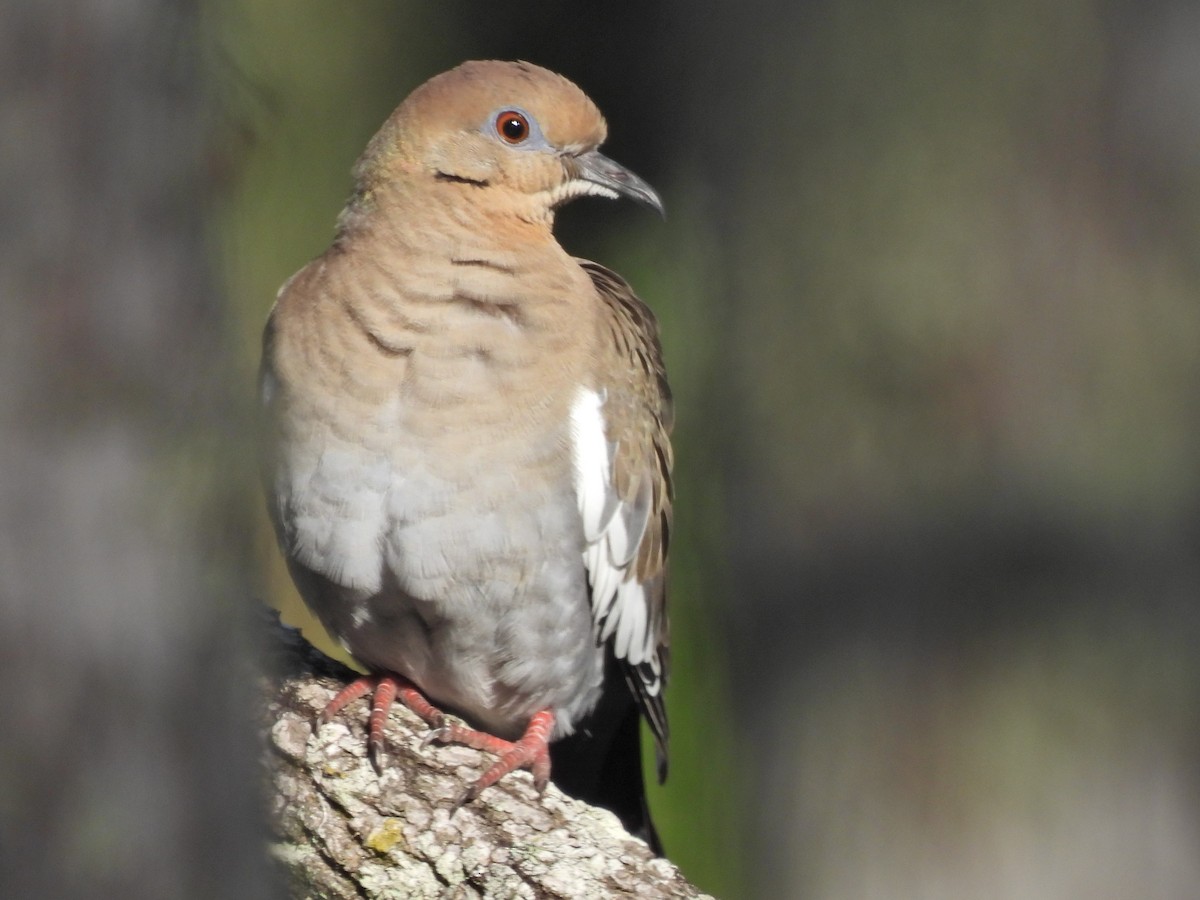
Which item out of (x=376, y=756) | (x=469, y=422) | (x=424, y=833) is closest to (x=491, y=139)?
(x=469, y=422)

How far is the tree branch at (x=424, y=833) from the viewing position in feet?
8.12

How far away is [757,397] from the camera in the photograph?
3361mm

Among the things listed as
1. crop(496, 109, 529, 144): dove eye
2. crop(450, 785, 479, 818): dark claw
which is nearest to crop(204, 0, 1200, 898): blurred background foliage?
crop(496, 109, 529, 144): dove eye

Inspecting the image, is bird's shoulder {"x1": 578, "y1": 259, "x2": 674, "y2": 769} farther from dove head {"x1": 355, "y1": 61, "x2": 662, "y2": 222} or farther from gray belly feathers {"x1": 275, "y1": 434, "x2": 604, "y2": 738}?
dove head {"x1": 355, "y1": 61, "x2": 662, "y2": 222}

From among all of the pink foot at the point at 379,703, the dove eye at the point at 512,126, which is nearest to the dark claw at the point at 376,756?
the pink foot at the point at 379,703

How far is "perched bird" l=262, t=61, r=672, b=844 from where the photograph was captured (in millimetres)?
2898

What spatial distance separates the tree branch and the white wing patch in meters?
0.62

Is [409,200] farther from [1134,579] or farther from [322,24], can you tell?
[322,24]

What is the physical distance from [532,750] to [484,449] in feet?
2.20

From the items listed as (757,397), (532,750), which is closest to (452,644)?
(532,750)

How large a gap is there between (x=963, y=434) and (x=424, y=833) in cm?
151

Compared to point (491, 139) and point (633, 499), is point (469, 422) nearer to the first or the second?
point (633, 499)

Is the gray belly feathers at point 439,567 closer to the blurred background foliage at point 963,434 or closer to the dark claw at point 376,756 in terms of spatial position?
the dark claw at point 376,756

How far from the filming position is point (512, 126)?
312 cm
